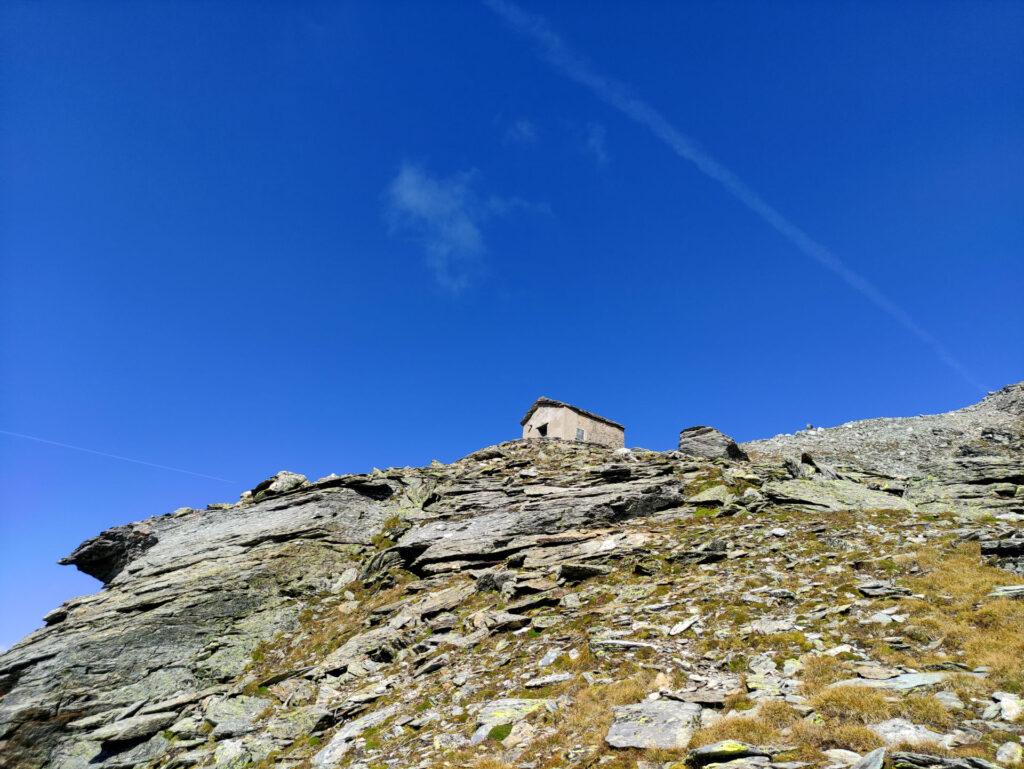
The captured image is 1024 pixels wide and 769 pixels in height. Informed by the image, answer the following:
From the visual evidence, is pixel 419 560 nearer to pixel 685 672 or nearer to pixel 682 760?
pixel 685 672

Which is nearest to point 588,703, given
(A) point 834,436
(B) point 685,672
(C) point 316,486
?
(B) point 685,672

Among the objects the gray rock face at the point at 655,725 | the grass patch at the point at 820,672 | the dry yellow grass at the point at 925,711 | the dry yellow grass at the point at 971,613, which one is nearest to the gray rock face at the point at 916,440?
the dry yellow grass at the point at 971,613

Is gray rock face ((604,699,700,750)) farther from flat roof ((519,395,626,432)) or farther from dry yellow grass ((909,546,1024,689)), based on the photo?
flat roof ((519,395,626,432))

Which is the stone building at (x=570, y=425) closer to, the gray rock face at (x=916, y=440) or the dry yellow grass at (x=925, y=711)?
the gray rock face at (x=916, y=440)

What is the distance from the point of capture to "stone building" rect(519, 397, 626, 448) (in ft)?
148

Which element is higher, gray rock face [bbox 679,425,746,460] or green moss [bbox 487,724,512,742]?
gray rock face [bbox 679,425,746,460]

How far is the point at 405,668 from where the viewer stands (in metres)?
16.9

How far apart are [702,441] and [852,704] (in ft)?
114

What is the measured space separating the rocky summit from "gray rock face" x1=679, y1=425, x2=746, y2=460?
5819 millimetres

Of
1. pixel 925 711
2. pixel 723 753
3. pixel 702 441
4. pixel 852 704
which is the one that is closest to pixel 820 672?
pixel 852 704

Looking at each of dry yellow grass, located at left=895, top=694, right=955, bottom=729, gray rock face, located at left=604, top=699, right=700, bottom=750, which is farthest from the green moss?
dry yellow grass, located at left=895, top=694, right=955, bottom=729

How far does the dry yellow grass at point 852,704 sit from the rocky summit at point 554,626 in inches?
2.0

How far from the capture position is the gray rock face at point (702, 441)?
41.3 m

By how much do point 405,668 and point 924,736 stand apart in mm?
13668
